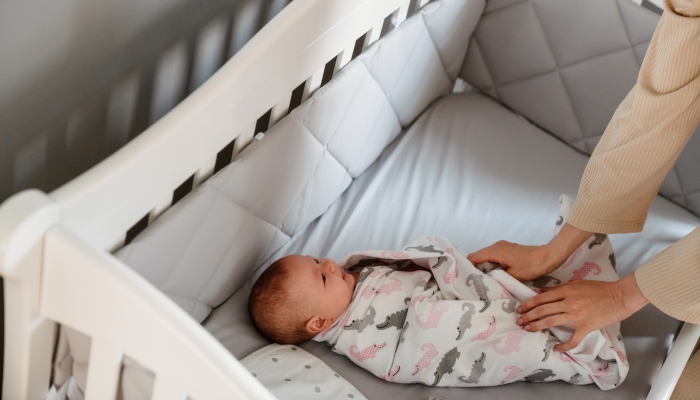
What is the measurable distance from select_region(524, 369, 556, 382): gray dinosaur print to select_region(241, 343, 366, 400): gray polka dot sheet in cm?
30

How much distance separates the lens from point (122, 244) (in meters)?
0.86

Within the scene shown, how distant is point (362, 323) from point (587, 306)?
0.37 meters

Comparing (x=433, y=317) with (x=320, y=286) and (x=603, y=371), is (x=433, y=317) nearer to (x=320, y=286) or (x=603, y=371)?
(x=320, y=286)

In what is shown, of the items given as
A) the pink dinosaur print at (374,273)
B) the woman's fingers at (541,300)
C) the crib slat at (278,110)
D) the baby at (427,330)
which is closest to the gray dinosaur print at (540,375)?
the baby at (427,330)

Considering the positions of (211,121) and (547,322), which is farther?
(547,322)

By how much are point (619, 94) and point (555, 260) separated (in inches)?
22.3

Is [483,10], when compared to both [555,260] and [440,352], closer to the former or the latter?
[555,260]

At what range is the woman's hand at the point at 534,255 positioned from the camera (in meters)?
1.16

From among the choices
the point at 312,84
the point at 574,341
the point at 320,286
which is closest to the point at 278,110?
the point at 312,84

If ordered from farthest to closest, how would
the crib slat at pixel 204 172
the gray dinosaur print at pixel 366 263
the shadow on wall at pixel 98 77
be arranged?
the gray dinosaur print at pixel 366 263 → the crib slat at pixel 204 172 → the shadow on wall at pixel 98 77

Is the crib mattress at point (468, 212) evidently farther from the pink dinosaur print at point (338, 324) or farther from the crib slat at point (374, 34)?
the crib slat at point (374, 34)

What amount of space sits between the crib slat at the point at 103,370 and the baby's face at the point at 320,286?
0.43m

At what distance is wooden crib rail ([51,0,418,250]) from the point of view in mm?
708

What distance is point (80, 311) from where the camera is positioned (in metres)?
0.63
